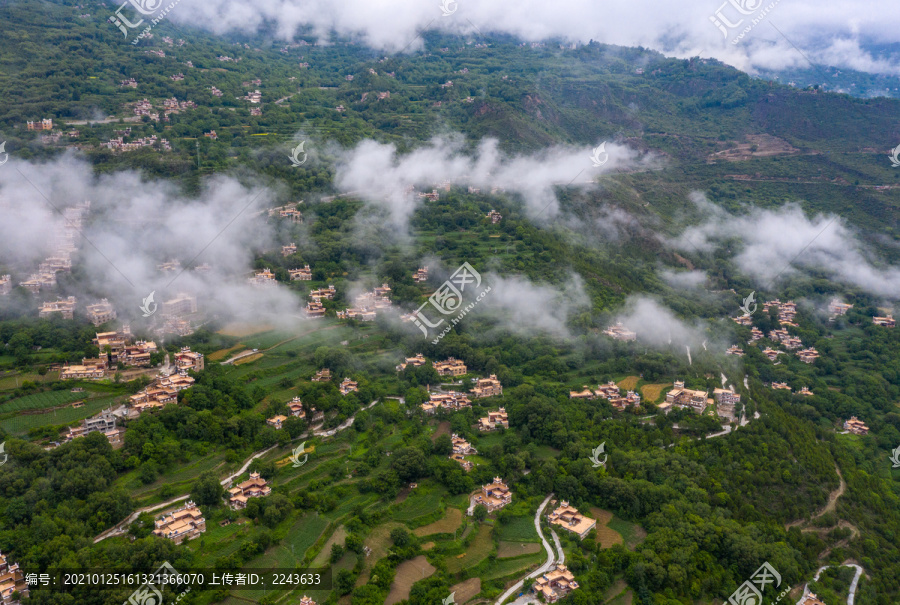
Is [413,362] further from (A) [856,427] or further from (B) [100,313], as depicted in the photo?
(A) [856,427]

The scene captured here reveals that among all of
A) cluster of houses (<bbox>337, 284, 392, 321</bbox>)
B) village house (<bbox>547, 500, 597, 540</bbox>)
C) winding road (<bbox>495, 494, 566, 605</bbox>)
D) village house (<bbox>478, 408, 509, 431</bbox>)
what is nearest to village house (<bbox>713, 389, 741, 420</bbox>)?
village house (<bbox>478, 408, 509, 431</bbox>)

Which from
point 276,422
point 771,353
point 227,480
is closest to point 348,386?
point 276,422

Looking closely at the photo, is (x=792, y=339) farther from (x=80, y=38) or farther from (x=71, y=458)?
(x=80, y=38)

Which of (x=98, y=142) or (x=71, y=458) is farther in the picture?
(x=98, y=142)

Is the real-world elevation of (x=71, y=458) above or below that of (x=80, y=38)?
below

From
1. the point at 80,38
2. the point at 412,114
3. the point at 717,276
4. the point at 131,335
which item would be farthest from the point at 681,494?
the point at 80,38

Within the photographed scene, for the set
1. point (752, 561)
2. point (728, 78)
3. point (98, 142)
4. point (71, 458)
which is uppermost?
point (728, 78)

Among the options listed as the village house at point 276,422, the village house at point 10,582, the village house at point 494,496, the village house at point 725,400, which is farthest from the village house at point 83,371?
the village house at point 725,400
